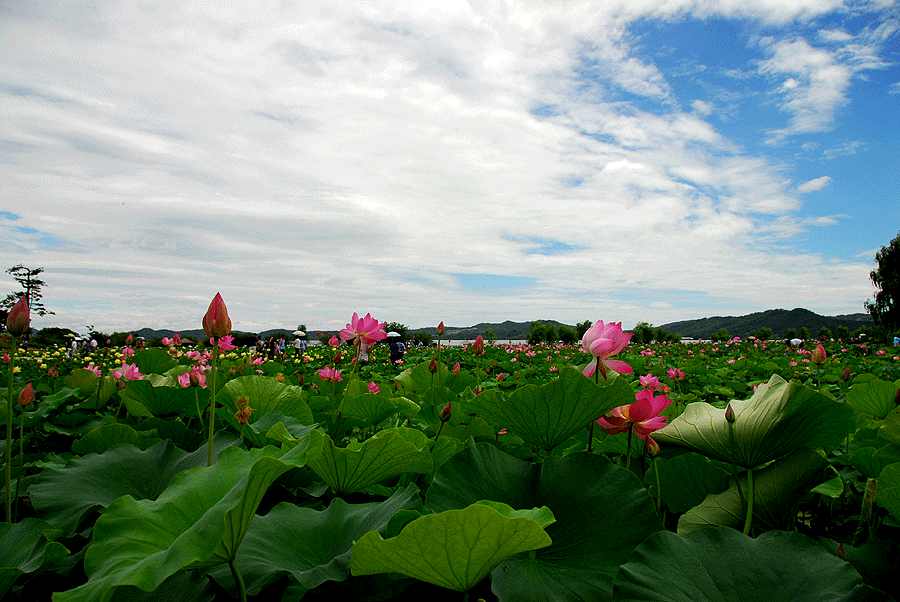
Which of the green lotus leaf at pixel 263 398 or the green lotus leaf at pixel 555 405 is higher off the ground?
the green lotus leaf at pixel 555 405

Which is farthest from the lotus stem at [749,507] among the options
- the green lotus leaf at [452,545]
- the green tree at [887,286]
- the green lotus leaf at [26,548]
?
the green tree at [887,286]

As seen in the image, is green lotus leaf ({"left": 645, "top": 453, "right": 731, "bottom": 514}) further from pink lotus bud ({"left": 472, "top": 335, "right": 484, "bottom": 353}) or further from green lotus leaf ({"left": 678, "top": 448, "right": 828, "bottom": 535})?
pink lotus bud ({"left": 472, "top": 335, "right": 484, "bottom": 353})

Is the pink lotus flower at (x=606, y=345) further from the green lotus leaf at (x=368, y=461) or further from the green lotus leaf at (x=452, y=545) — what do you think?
the green lotus leaf at (x=452, y=545)

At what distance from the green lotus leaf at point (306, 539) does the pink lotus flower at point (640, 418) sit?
428 millimetres

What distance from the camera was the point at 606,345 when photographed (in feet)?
3.59

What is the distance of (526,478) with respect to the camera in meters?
0.88

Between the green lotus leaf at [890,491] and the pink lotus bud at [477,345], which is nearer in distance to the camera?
the green lotus leaf at [890,491]

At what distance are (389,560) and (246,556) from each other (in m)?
0.30

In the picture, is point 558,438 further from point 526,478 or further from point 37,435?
point 37,435

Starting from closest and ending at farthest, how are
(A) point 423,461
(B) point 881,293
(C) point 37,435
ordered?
(A) point 423,461, (C) point 37,435, (B) point 881,293

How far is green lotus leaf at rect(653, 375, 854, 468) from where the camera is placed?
897 millimetres

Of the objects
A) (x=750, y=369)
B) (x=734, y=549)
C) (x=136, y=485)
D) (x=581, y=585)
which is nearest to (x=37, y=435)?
(x=136, y=485)

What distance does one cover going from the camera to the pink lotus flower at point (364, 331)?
1.58 m

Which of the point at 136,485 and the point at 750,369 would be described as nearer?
the point at 136,485
